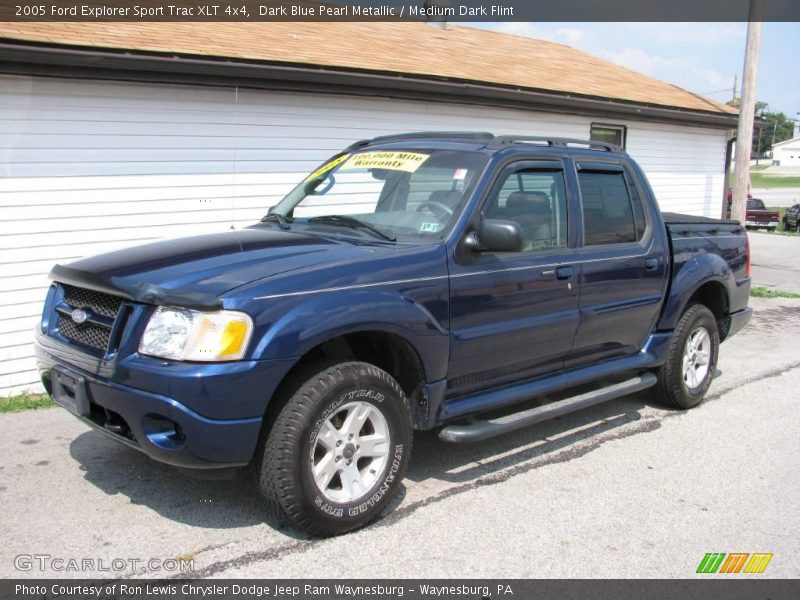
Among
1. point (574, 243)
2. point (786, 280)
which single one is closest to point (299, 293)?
point (574, 243)

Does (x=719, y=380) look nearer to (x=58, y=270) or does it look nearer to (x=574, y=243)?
(x=574, y=243)

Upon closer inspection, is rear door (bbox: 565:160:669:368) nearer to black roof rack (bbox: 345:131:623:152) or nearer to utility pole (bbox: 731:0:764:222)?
black roof rack (bbox: 345:131:623:152)

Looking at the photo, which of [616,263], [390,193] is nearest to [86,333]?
[390,193]

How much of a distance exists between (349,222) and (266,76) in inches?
138

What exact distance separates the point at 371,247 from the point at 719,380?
4439 mm

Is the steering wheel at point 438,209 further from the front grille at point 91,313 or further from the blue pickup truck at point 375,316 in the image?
the front grille at point 91,313

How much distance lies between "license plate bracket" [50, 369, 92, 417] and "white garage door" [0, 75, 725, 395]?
111 inches

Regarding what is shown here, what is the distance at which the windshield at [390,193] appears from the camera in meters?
4.45

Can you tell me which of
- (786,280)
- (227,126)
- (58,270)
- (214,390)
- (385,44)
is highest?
(385,44)

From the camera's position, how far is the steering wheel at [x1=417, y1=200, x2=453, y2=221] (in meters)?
4.39

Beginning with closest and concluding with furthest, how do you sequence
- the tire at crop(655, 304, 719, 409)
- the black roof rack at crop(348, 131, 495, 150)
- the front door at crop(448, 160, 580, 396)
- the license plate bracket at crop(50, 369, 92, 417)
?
the license plate bracket at crop(50, 369, 92, 417), the front door at crop(448, 160, 580, 396), the black roof rack at crop(348, 131, 495, 150), the tire at crop(655, 304, 719, 409)

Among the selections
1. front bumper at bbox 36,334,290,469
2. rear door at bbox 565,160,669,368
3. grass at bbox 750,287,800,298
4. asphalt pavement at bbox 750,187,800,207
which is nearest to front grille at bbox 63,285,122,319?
front bumper at bbox 36,334,290,469

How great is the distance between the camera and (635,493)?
14.8 feet
